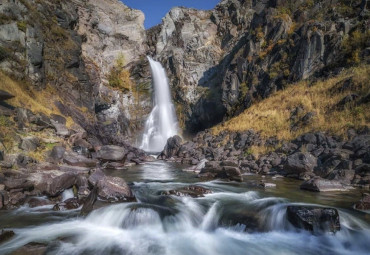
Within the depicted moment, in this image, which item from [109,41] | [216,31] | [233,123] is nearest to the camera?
[233,123]

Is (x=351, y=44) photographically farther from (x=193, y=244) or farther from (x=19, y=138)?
(x=19, y=138)

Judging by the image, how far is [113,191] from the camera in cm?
1038

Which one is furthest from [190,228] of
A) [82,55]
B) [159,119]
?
[82,55]

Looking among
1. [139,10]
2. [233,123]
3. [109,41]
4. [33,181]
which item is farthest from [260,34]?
[33,181]

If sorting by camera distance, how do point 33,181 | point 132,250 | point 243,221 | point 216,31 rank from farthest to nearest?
point 216,31, point 33,181, point 243,221, point 132,250

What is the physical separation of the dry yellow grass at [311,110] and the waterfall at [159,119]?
48.8ft

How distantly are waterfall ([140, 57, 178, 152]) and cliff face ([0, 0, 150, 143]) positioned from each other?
2.14 m

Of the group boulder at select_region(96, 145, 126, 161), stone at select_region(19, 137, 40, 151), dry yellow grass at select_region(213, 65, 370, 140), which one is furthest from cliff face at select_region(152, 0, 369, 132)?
stone at select_region(19, 137, 40, 151)

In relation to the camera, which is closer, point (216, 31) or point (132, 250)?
point (132, 250)

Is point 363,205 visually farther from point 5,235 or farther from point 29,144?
point 29,144

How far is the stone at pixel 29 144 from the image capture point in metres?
15.2

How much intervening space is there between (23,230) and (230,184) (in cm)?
969

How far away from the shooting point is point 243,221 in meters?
8.80

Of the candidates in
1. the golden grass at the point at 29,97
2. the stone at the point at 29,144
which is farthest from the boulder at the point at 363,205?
the golden grass at the point at 29,97
